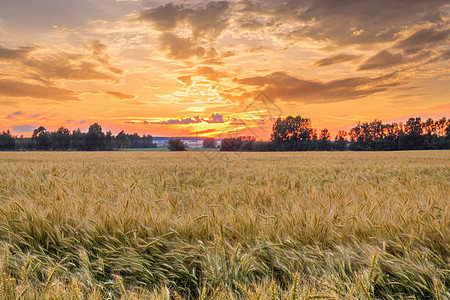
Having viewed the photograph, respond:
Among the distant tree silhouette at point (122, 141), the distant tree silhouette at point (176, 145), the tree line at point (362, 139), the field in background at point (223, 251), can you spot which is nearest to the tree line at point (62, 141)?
the distant tree silhouette at point (122, 141)

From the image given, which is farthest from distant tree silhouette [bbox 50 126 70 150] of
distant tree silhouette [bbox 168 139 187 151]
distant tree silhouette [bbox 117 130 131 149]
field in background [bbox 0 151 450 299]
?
field in background [bbox 0 151 450 299]

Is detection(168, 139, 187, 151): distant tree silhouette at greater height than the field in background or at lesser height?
greater

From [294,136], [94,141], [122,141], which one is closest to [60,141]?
[94,141]

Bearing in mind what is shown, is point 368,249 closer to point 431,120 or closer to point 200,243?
point 200,243

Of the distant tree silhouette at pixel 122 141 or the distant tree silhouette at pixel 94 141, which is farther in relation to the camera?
the distant tree silhouette at pixel 122 141

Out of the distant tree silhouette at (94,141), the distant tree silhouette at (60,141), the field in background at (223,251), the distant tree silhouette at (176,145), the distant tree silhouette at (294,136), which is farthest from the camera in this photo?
the distant tree silhouette at (60,141)

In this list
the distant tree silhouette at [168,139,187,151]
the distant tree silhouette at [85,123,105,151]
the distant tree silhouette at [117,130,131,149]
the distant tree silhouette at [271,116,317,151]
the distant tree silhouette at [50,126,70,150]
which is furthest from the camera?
the distant tree silhouette at [117,130,131,149]

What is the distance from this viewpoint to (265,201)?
300cm

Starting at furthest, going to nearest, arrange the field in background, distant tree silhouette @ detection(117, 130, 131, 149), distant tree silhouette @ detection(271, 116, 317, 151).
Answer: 1. distant tree silhouette @ detection(117, 130, 131, 149)
2. distant tree silhouette @ detection(271, 116, 317, 151)
3. the field in background

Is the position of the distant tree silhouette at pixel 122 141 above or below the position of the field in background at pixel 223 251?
above

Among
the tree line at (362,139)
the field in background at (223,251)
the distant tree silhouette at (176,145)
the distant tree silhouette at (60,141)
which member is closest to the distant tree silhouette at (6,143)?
the distant tree silhouette at (60,141)

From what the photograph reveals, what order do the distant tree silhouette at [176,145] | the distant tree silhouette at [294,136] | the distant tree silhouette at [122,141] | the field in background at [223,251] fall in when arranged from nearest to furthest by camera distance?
1. the field in background at [223,251]
2. the distant tree silhouette at [294,136]
3. the distant tree silhouette at [176,145]
4. the distant tree silhouette at [122,141]

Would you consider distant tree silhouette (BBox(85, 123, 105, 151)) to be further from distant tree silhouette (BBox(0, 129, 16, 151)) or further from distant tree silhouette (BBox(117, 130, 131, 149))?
distant tree silhouette (BBox(0, 129, 16, 151))

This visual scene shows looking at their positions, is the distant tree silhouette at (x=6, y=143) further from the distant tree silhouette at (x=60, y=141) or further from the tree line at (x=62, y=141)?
the distant tree silhouette at (x=60, y=141)
